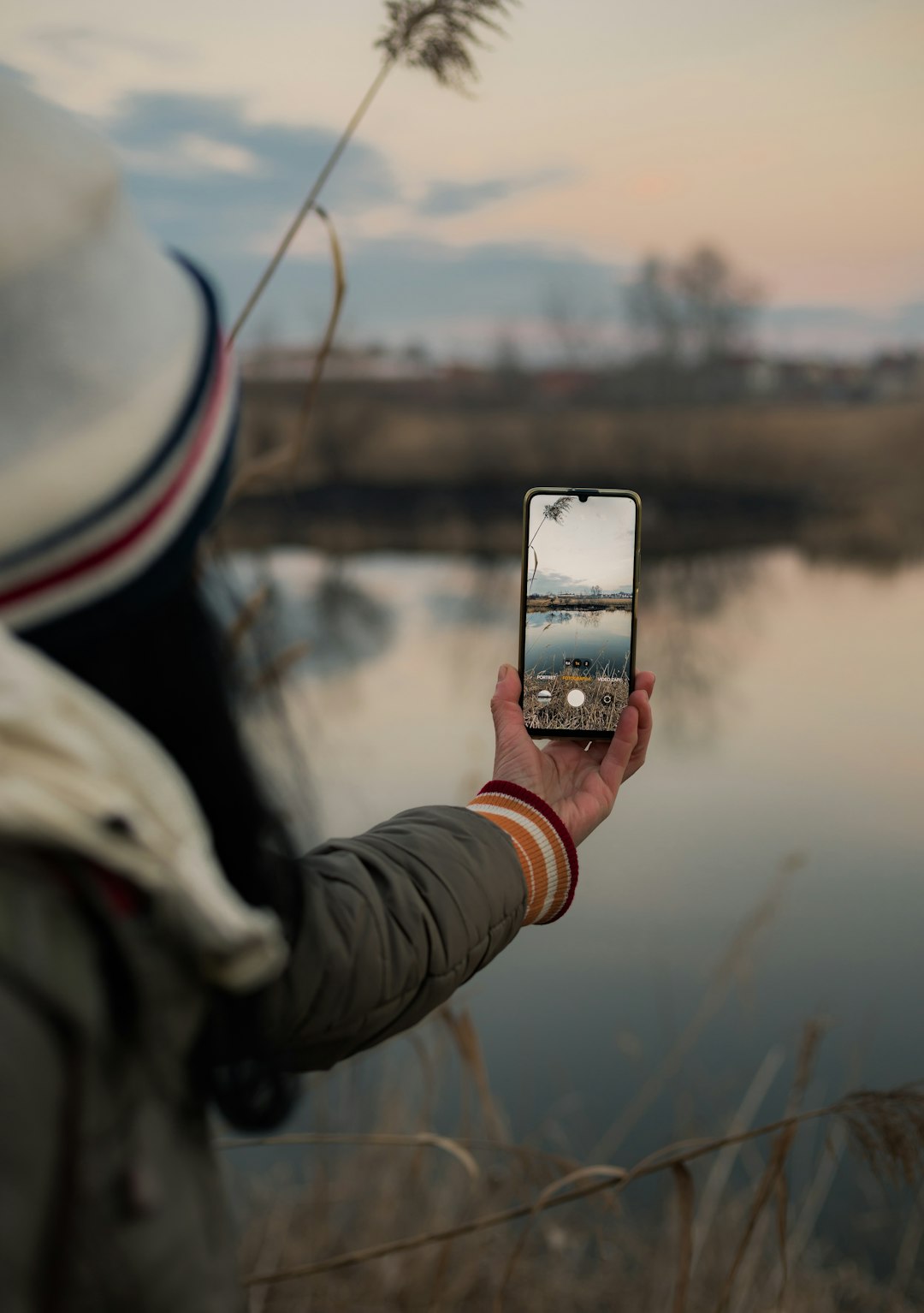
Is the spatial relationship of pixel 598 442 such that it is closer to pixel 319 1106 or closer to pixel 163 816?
pixel 319 1106

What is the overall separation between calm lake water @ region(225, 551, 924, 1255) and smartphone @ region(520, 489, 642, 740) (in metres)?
0.22

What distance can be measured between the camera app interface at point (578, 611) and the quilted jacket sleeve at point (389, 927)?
0.24m

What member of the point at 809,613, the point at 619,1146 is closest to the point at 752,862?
the point at 619,1146

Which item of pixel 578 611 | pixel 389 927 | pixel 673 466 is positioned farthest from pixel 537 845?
pixel 673 466

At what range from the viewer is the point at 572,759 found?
1004 millimetres

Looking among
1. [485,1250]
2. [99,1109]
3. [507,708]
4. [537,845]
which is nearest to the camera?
[99,1109]

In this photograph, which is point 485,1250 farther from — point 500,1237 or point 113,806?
point 113,806

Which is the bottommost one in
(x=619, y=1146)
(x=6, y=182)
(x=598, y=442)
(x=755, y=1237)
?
(x=619, y=1146)

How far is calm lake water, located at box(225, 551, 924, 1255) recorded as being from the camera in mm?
3018

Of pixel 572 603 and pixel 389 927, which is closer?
pixel 389 927

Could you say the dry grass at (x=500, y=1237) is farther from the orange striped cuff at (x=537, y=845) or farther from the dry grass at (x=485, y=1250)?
the orange striped cuff at (x=537, y=845)

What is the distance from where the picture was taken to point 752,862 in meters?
4.72

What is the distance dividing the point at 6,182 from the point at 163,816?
11.5 inches

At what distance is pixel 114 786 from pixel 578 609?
2.14 feet
